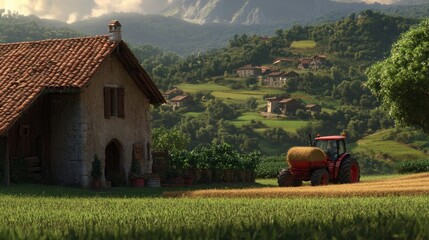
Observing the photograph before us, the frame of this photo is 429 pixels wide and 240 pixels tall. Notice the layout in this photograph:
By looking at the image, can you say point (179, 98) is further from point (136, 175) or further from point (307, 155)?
point (307, 155)

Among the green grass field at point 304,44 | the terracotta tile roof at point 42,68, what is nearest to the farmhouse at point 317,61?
the green grass field at point 304,44

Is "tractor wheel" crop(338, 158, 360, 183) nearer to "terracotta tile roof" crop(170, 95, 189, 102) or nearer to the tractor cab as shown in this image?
the tractor cab

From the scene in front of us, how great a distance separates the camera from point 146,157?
36438 mm

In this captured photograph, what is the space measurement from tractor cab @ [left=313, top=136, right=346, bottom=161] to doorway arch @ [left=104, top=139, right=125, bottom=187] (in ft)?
28.4

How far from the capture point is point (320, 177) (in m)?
30.6

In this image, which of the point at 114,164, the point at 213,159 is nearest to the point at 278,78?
the point at 213,159

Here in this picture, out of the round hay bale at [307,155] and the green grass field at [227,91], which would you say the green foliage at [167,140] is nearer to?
the round hay bale at [307,155]

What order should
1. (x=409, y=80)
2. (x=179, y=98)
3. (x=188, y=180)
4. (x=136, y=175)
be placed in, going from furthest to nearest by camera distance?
(x=179, y=98), (x=409, y=80), (x=188, y=180), (x=136, y=175)

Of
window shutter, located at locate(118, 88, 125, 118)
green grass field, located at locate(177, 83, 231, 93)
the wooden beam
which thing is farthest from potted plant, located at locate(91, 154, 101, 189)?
green grass field, located at locate(177, 83, 231, 93)

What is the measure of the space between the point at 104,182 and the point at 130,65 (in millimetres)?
5802

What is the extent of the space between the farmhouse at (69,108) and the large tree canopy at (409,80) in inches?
574

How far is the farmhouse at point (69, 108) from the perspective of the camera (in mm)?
30266

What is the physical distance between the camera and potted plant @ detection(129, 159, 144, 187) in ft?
112

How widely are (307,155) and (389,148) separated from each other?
79496 mm
